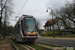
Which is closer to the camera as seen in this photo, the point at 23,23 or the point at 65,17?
the point at 23,23

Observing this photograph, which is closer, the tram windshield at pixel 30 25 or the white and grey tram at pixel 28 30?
the white and grey tram at pixel 28 30

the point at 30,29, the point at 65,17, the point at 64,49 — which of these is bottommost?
the point at 64,49

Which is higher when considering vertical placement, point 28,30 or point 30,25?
point 30,25

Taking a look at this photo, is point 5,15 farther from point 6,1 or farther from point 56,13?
point 56,13

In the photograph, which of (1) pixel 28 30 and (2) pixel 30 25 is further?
(2) pixel 30 25

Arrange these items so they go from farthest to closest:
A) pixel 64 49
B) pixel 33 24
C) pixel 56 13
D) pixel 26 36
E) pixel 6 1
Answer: pixel 56 13 < pixel 6 1 < pixel 33 24 < pixel 26 36 < pixel 64 49

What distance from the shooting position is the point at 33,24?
12.1 meters

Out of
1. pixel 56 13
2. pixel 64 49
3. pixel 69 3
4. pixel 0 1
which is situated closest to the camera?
pixel 64 49

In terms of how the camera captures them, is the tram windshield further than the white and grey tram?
Yes

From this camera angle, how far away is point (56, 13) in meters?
39.7

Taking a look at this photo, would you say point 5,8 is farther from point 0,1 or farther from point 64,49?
point 64,49

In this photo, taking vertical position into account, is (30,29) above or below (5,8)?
below

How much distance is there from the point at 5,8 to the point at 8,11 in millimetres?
1101

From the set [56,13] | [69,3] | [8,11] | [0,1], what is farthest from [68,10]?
[0,1]
